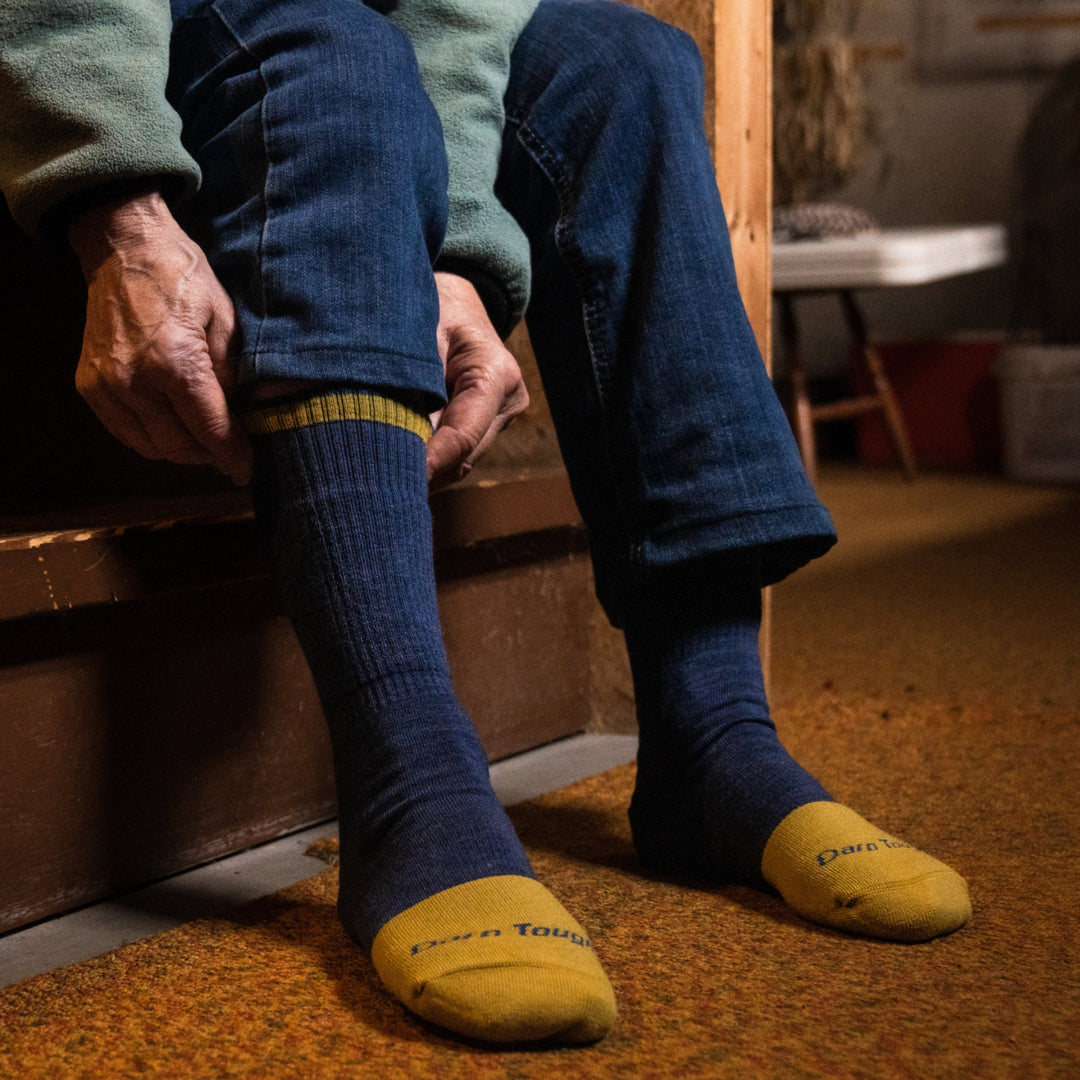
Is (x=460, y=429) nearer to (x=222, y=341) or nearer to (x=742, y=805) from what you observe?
(x=222, y=341)


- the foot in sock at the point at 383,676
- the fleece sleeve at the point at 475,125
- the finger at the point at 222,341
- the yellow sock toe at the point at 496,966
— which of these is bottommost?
the yellow sock toe at the point at 496,966

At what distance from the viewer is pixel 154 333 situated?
0.57m

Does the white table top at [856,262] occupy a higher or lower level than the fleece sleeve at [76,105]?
lower

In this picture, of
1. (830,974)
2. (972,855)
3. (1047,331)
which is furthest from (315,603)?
(1047,331)

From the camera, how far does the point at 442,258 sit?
697mm

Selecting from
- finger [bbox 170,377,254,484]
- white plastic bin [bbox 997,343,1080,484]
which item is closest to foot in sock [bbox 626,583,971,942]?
finger [bbox 170,377,254,484]

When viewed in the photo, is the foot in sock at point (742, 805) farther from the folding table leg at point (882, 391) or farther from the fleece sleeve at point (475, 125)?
the folding table leg at point (882, 391)

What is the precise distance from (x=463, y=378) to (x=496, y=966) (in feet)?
1.01

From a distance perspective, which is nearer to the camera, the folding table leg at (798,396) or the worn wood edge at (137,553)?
the worn wood edge at (137,553)

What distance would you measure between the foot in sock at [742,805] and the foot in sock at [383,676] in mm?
145

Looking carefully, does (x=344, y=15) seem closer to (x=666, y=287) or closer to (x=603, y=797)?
(x=666, y=287)

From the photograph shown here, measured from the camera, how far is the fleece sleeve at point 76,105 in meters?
0.56

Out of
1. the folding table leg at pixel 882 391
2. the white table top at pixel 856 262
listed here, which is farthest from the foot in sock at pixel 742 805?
the folding table leg at pixel 882 391

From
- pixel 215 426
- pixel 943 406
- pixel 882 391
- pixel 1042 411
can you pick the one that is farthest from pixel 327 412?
pixel 943 406
